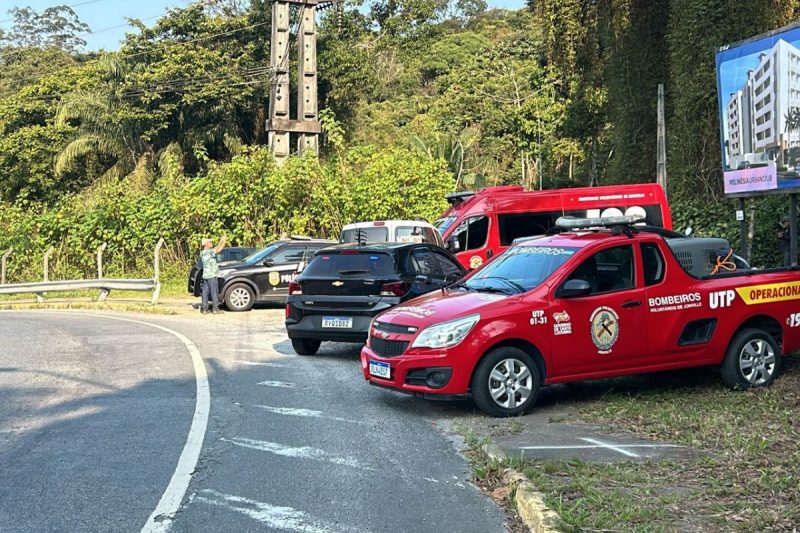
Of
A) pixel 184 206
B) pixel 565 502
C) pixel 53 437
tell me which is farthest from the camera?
Answer: pixel 184 206

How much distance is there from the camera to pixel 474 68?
4528cm

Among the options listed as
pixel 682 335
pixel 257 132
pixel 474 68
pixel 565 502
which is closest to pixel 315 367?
pixel 682 335

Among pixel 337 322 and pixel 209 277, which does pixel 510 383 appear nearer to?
pixel 337 322

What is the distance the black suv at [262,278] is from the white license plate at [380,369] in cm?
1174

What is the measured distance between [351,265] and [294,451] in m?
5.21

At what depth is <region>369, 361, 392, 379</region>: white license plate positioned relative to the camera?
8805mm

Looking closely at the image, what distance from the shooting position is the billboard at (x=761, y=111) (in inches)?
482

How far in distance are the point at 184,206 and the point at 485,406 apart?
22.5 meters

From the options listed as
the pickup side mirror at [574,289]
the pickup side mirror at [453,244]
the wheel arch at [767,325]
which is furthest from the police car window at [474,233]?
the pickup side mirror at [574,289]

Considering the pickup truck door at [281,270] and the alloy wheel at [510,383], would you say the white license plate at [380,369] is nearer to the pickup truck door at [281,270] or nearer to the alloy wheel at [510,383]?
the alloy wheel at [510,383]

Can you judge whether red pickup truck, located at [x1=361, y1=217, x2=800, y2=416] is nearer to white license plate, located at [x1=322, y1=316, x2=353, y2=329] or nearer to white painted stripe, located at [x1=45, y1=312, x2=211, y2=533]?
white painted stripe, located at [x1=45, y1=312, x2=211, y2=533]

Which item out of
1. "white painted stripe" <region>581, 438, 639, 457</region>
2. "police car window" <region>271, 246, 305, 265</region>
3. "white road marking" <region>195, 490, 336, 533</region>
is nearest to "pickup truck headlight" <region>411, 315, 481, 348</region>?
"white painted stripe" <region>581, 438, 639, 457</region>

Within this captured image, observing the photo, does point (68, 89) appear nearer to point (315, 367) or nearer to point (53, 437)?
point (315, 367)

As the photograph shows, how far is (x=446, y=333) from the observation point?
841cm
